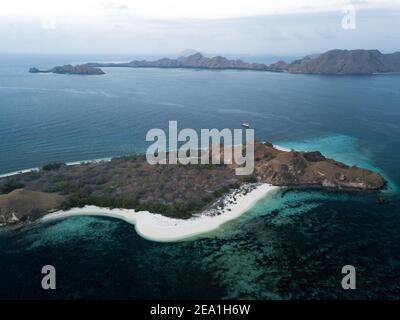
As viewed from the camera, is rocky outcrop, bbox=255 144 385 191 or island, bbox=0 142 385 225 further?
rocky outcrop, bbox=255 144 385 191

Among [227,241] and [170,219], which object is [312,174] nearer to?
[227,241]

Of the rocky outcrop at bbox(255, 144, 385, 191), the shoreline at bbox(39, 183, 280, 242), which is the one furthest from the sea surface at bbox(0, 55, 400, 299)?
the rocky outcrop at bbox(255, 144, 385, 191)

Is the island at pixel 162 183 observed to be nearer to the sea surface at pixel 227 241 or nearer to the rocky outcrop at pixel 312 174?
the rocky outcrop at pixel 312 174

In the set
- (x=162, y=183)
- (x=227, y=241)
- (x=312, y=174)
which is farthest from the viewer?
(x=312, y=174)

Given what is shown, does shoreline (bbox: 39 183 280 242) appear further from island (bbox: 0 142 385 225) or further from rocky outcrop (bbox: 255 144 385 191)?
rocky outcrop (bbox: 255 144 385 191)

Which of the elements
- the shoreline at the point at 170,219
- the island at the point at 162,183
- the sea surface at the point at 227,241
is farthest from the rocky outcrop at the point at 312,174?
the shoreline at the point at 170,219

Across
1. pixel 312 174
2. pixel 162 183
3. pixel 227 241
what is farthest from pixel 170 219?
A: pixel 312 174

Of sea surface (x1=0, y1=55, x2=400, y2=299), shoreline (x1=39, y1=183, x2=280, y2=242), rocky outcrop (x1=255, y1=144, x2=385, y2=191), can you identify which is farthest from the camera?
rocky outcrop (x1=255, y1=144, x2=385, y2=191)
